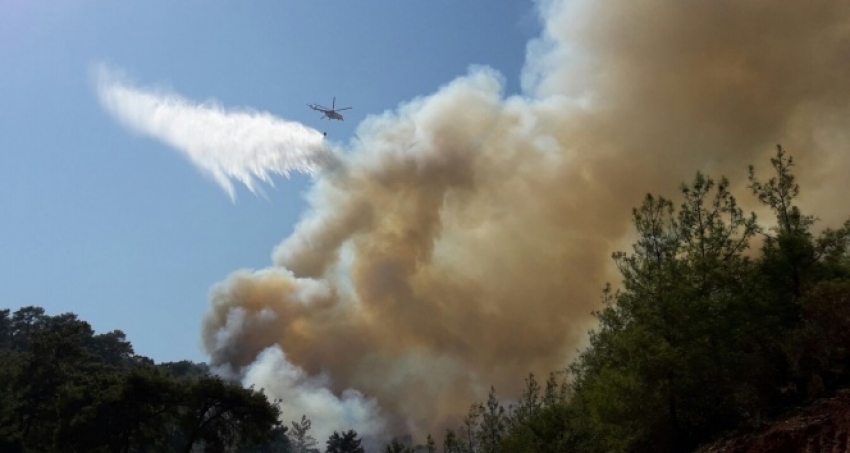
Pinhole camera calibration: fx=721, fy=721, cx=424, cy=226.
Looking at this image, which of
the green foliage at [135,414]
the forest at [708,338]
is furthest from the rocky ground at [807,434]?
the green foliage at [135,414]

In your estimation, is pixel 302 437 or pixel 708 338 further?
pixel 302 437

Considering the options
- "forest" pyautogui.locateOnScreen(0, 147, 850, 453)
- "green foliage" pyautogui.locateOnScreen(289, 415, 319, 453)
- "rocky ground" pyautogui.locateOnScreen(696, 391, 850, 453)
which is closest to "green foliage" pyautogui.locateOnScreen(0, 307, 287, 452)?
"forest" pyautogui.locateOnScreen(0, 147, 850, 453)

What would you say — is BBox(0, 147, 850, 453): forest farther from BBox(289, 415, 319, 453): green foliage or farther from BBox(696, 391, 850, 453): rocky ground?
BBox(289, 415, 319, 453): green foliage

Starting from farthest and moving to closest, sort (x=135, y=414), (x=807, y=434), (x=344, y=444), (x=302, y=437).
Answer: (x=302, y=437) → (x=344, y=444) → (x=135, y=414) → (x=807, y=434)

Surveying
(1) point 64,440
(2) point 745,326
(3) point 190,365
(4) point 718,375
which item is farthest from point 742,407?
(3) point 190,365

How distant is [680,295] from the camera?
3216cm

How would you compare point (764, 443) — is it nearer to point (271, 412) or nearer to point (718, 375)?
point (718, 375)

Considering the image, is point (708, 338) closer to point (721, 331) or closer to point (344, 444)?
point (721, 331)

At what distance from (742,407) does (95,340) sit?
12078 centimetres

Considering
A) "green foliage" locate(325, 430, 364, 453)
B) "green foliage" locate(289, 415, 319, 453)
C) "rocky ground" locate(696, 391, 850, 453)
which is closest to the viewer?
"rocky ground" locate(696, 391, 850, 453)

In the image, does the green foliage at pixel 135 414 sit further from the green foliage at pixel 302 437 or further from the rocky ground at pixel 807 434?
the green foliage at pixel 302 437

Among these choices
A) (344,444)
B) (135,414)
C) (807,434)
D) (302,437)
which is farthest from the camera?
(302,437)

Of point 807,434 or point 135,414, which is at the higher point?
point 135,414

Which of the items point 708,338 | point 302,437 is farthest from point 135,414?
point 302,437
